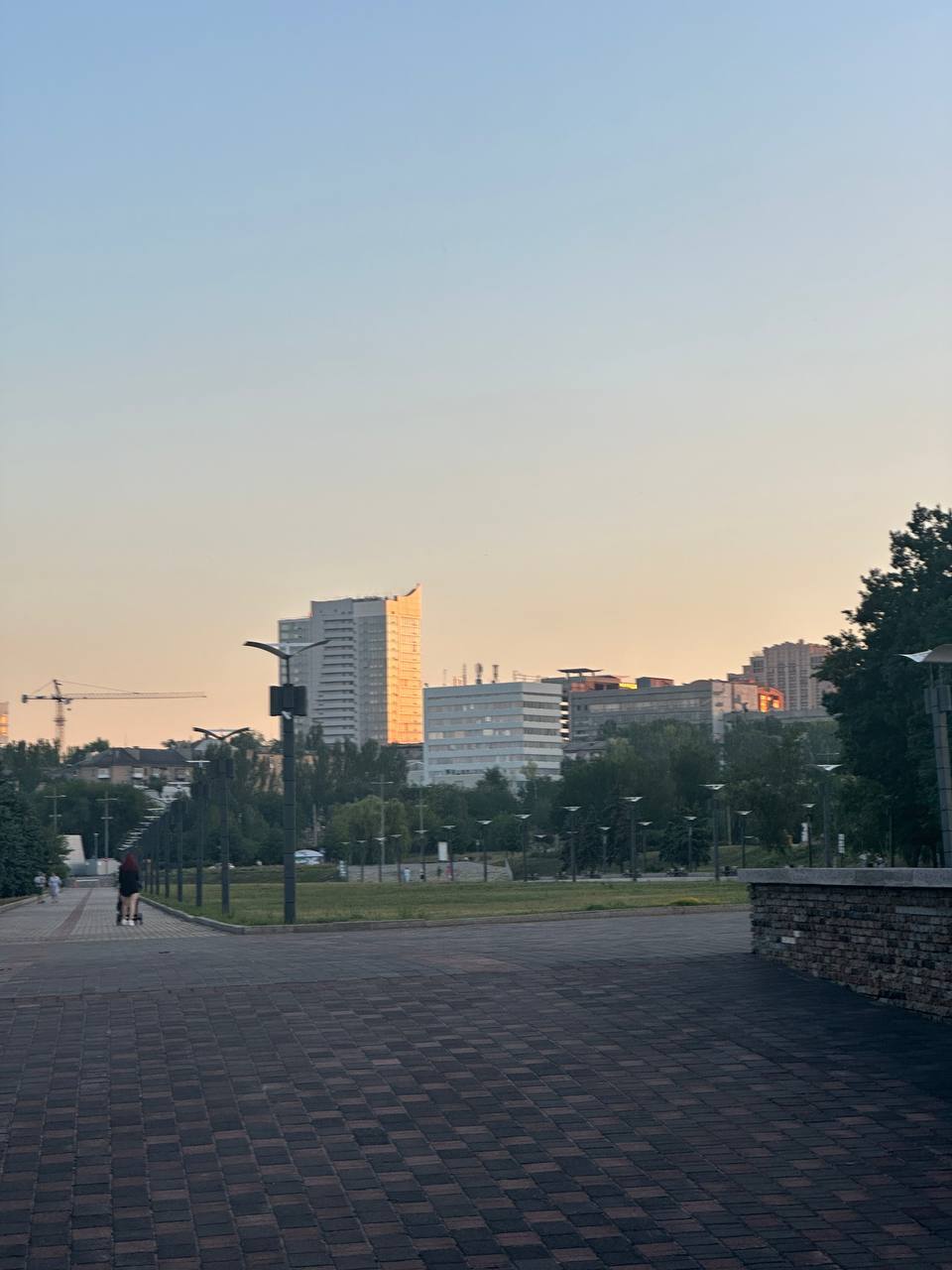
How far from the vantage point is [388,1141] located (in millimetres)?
8484

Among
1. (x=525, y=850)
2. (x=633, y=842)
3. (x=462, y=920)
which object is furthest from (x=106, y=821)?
(x=462, y=920)

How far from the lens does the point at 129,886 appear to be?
3105 centimetres

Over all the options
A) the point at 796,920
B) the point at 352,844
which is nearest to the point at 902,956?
the point at 796,920

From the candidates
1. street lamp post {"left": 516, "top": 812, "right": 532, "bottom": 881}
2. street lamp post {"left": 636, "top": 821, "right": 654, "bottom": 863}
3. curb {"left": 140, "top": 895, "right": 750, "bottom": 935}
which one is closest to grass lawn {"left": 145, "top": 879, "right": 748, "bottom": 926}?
curb {"left": 140, "top": 895, "right": 750, "bottom": 935}

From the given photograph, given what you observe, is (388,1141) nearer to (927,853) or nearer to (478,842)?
(927,853)

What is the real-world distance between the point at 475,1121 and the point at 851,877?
4.72m

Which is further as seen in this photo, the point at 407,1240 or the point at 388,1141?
the point at 388,1141

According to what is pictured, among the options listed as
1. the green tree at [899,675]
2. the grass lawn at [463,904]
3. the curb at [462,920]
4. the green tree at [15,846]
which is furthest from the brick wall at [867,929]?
the green tree at [15,846]

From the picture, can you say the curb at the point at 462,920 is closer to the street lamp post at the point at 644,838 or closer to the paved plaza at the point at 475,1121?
the paved plaza at the point at 475,1121

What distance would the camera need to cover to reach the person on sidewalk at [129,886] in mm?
30531

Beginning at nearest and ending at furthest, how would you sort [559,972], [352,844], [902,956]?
[902,956] → [559,972] → [352,844]

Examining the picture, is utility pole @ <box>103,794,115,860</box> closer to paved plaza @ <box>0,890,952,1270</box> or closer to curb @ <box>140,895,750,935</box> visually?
curb @ <box>140,895,750,935</box>

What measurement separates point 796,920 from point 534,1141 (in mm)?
5742

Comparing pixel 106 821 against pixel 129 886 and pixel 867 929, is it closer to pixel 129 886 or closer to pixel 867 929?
pixel 129 886
